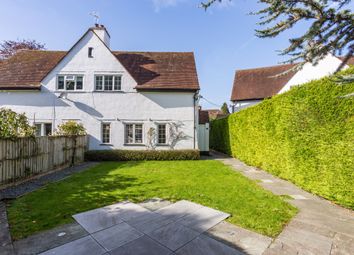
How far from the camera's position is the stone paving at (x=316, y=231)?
3.28m

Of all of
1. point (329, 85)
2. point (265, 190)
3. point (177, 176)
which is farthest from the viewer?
point (177, 176)

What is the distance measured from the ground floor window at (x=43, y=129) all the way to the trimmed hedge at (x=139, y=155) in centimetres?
411

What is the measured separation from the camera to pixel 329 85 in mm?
5688

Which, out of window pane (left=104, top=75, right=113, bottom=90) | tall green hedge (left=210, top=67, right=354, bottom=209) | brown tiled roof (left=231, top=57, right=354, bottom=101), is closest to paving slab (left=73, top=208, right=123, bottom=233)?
tall green hedge (left=210, top=67, right=354, bottom=209)

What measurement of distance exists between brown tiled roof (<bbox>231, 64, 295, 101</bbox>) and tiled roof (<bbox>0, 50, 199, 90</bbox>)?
993 centimetres

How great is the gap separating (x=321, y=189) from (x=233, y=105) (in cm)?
2106

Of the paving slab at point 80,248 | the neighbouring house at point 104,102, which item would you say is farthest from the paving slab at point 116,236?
the neighbouring house at point 104,102

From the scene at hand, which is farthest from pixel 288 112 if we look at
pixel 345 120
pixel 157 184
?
pixel 157 184

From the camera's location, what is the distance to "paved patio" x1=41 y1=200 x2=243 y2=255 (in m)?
3.25

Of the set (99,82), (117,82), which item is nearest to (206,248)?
(117,82)

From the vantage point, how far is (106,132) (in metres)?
15.2

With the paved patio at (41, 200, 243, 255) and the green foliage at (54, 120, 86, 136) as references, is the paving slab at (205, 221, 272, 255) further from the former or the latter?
the green foliage at (54, 120, 86, 136)

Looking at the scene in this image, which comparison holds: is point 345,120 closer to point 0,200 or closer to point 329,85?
point 329,85

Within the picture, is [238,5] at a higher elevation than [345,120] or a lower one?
higher
